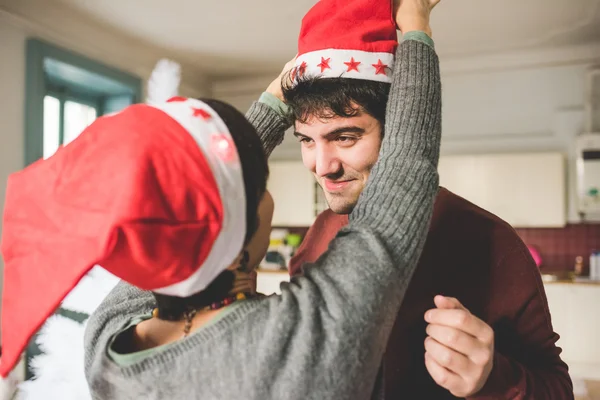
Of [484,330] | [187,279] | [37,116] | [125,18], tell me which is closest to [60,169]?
[187,279]

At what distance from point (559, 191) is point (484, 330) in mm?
3791

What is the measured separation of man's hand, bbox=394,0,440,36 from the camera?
0.81m

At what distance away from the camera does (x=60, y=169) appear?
520 mm

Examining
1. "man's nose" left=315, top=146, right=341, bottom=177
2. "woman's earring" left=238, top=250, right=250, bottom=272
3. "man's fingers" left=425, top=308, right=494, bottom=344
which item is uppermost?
"man's nose" left=315, top=146, right=341, bottom=177

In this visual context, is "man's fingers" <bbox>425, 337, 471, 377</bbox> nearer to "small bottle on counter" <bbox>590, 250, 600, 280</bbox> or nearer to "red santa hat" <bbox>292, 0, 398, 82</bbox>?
"red santa hat" <bbox>292, 0, 398, 82</bbox>

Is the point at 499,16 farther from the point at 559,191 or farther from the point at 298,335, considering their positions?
the point at 298,335

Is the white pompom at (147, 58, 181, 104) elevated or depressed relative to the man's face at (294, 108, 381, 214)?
elevated

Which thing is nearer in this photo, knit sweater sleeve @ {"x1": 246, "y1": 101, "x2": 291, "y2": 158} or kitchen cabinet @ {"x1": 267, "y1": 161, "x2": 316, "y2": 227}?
knit sweater sleeve @ {"x1": 246, "y1": 101, "x2": 291, "y2": 158}

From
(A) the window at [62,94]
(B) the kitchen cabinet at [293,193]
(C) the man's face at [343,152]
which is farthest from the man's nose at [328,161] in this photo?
(B) the kitchen cabinet at [293,193]

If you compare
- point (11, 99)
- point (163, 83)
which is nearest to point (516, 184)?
point (163, 83)

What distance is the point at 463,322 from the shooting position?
60cm

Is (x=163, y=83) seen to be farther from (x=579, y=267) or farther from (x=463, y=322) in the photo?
(x=579, y=267)

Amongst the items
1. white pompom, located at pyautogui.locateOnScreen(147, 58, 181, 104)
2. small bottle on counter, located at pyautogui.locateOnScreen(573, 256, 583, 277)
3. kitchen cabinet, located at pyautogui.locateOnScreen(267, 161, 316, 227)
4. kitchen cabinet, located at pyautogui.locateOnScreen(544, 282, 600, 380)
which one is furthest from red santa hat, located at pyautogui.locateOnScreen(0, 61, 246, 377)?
small bottle on counter, located at pyautogui.locateOnScreen(573, 256, 583, 277)

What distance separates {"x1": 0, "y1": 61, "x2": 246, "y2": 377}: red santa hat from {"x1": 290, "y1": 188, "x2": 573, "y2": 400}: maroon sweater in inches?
16.8
